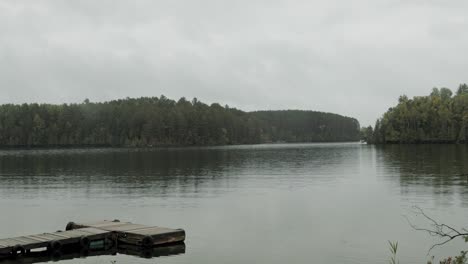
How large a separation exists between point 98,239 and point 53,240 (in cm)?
253

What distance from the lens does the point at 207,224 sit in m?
36.7

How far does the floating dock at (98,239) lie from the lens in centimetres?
2846

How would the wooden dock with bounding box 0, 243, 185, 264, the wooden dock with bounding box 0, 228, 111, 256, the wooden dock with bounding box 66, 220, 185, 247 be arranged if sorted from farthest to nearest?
the wooden dock with bounding box 66, 220, 185, 247
the wooden dock with bounding box 0, 243, 185, 264
the wooden dock with bounding box 0, 228, 111, 256

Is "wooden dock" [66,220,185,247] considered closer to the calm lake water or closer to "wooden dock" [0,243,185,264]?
"wooden dock" [0,243,185,264]

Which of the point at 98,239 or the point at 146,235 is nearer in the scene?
the point at 146,235

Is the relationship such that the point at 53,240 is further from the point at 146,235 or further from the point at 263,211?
the point at 263,211

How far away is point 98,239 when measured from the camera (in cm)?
3028

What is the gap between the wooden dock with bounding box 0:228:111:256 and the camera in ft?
90.8

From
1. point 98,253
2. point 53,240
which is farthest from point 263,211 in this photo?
point 53,240

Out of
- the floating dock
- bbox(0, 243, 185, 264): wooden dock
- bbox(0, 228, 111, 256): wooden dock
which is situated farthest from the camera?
the floating dock

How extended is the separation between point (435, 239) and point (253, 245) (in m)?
10.5

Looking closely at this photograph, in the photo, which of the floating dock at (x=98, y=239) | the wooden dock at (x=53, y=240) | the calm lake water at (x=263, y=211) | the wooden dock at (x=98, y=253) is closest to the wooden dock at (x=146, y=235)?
the floating dock at (x=98, y=239)

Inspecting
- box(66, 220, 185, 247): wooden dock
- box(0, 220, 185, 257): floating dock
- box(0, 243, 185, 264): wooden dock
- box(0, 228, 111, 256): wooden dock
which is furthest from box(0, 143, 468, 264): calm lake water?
box(0, 228, 111, 256): wooden dock

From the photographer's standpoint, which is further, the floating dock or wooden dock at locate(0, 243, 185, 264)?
the floating dock
